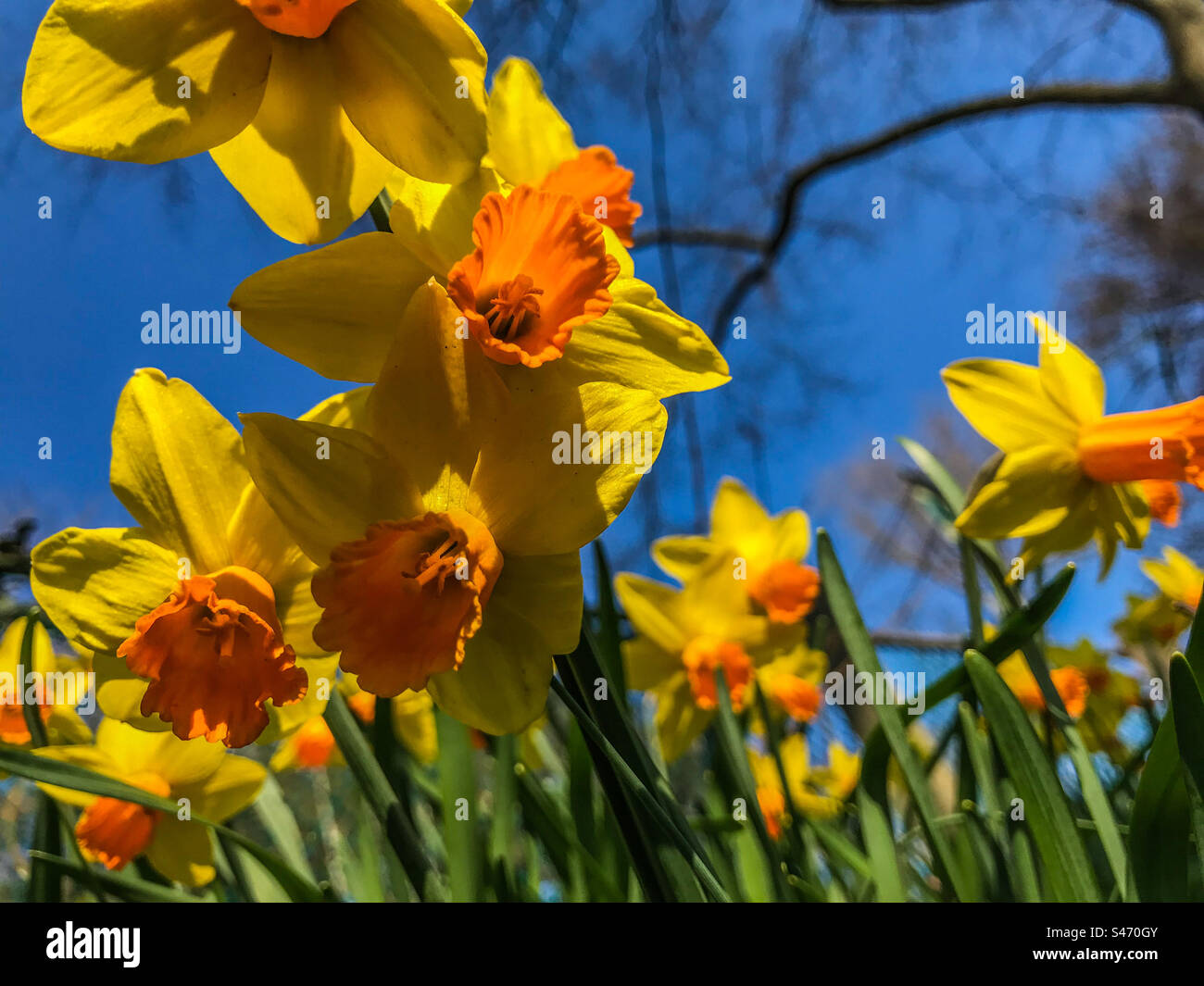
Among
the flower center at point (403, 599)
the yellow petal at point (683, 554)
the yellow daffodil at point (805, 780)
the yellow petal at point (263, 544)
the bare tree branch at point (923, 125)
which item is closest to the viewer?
the flower center at point (403, 599)

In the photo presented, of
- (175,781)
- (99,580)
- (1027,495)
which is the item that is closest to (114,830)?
(175,781)

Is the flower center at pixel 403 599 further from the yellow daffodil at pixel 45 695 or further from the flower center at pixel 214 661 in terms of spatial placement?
the yellow daffodil at pixel 45 695

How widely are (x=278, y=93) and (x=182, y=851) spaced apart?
2.57 ft

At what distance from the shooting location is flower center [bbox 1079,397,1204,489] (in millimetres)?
806

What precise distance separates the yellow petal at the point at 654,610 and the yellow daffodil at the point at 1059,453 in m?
0.49

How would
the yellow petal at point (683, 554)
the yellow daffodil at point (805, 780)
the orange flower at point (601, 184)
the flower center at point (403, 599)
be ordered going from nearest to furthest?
the flower center at point (403, 599) < the orange flower at point (601, 184) < the yellow petal at point (683, 554) < the yellow daffodil at point (805, 780)

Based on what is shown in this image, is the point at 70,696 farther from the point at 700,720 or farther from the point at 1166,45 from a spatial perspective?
the point at 1166,45

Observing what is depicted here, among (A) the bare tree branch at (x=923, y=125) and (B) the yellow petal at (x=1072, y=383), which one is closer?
(B) the yellow petal at (x=1072, y=383)

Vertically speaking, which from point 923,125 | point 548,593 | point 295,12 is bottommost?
point 548,593

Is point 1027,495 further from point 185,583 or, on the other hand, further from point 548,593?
point 185,583

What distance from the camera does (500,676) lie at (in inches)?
18.5

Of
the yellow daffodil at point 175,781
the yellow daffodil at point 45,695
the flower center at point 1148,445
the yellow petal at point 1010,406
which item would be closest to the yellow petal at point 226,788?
the yellow daffodil at point 175,781

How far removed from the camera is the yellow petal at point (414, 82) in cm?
46

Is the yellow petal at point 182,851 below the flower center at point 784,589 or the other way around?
below
